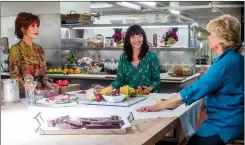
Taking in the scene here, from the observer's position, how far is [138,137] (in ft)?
→ 5.71

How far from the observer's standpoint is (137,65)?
3.70 meters

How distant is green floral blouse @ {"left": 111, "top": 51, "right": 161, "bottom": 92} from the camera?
3.67 meters

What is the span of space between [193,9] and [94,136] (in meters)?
13.0

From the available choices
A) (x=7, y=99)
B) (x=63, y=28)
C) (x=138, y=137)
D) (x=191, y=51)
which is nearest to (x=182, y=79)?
(x=191, y=51)

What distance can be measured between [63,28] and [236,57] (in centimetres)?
492

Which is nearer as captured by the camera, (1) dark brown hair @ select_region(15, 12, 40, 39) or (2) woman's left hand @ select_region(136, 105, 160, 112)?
(2) woman's left hand @ select_region(136, 105, 160, 112)

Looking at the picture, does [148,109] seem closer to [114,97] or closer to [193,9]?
[114,97]

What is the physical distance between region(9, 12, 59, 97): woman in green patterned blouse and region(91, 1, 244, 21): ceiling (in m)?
7.00

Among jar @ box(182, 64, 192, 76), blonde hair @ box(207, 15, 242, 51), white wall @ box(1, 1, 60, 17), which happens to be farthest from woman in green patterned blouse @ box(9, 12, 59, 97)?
white wall @ box(1, 1, 60, 17)

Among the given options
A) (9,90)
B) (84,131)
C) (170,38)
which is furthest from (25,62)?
(170,38)

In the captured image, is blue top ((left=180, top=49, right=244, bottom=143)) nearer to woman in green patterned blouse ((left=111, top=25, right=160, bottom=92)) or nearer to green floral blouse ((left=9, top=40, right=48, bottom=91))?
woman in green patterned blouse ((left=111, top=25, right=160, bottom=92))

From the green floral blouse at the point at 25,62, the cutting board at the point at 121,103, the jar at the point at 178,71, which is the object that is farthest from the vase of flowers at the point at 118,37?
the cutting board at the point at 121,103

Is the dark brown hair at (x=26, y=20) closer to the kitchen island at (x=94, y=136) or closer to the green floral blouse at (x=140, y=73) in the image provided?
the kitchen island at (x=94, y=136)

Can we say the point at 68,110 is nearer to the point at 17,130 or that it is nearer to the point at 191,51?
the point at 17,130
